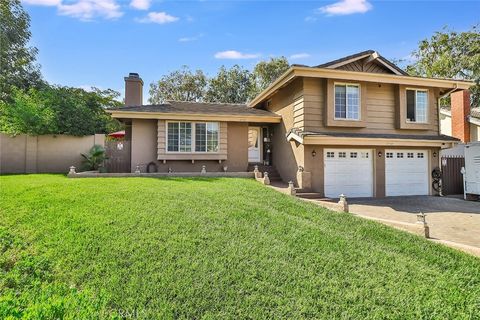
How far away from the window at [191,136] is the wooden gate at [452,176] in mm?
11809

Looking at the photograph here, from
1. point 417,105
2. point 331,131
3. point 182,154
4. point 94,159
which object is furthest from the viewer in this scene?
point 94,159

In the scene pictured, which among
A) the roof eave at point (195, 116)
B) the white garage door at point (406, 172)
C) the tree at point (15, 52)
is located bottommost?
the white garage door at point (406, 172)

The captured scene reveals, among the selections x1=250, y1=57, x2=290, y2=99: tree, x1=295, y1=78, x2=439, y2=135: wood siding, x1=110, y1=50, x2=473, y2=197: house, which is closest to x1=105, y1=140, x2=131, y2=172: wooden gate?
x1=110, y1=50, x2=473, y2=197: house

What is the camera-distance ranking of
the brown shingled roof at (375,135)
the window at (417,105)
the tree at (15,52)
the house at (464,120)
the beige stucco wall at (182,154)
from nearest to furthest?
1. the brown shingled roof at (375,135)
2. the window at (417,105)
3. the beige stucco wall at (182,154)
4. the house at (464,120)
5. the tree at (15,52)

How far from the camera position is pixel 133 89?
16297mm

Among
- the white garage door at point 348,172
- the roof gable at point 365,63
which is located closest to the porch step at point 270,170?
the white garage door at point 348,172

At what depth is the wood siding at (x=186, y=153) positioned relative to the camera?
12953mm

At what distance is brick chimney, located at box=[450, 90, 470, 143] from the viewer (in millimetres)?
16094

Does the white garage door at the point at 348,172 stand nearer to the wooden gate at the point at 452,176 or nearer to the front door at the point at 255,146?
the front door at the point at 255,146

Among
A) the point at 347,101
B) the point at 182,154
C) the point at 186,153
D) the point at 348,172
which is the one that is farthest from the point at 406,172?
the point at 182,154

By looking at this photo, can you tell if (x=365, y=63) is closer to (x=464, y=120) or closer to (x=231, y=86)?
(x=464, y=120)

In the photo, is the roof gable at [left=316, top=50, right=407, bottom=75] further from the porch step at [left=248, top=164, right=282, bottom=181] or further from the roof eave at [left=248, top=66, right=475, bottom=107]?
the porch step at [left=248, top=164, right=282, bottom=181]

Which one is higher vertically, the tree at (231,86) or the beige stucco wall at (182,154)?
the tree at (231,86)

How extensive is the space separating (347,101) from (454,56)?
71.0 feet
